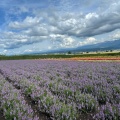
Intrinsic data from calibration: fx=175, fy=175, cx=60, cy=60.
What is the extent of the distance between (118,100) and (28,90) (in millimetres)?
3209

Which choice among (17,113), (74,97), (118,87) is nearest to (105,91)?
(118,87)

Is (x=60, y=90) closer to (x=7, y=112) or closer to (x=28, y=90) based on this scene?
(x=28, y=90)

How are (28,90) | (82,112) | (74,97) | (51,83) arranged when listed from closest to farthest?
(82,112), (74,97), (28,90), (51,83)

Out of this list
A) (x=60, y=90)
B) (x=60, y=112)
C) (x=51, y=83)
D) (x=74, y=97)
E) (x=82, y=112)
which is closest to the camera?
(x=60, y=112)

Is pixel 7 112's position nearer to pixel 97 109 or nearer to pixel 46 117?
pixel 46 117

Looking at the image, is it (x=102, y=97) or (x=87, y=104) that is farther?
(x=102, y=97)

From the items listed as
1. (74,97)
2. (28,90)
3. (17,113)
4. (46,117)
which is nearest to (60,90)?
(74,97)

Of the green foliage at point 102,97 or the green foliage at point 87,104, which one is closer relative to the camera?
the green foliage at point 87,104

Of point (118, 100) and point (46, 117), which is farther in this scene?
point (118, 100)

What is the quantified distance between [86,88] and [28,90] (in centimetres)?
208

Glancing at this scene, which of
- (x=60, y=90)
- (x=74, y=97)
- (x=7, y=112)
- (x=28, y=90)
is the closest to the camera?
(x=7, y=112)

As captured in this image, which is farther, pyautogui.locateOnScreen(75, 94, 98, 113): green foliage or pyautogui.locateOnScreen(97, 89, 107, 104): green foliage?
pyautogui.locateOnScreen(97, 89, 107, 104): green foliage

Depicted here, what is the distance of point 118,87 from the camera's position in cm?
541

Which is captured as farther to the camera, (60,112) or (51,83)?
(51,83)
